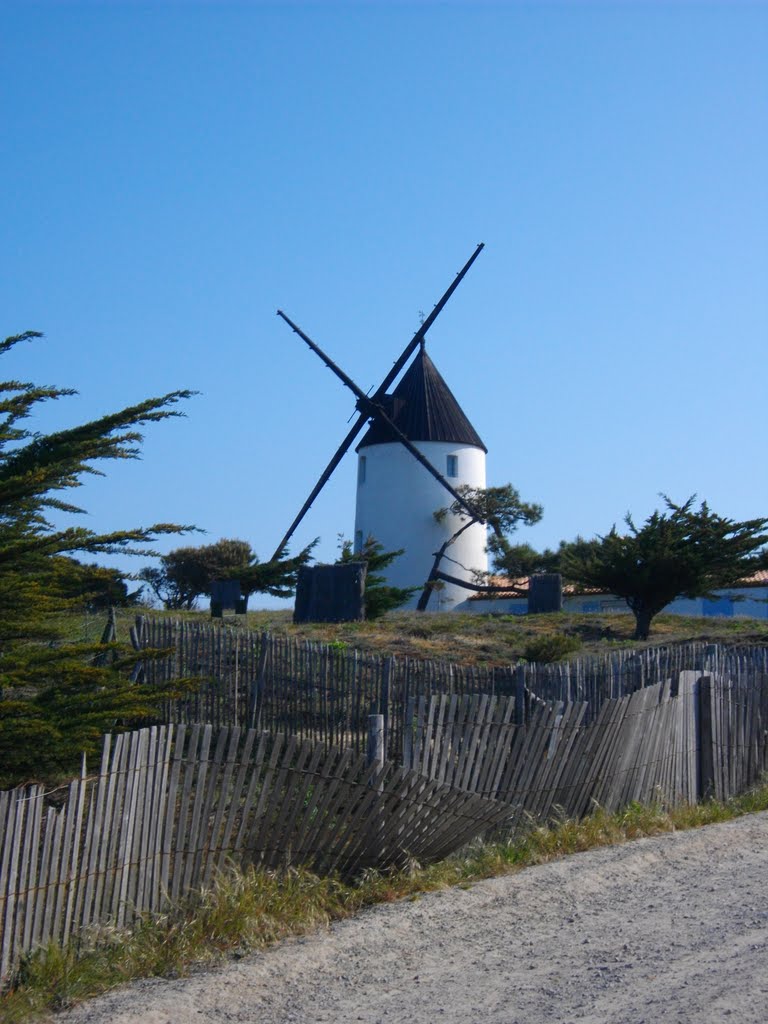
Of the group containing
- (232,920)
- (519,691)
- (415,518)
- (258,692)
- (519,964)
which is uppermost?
(415,518)

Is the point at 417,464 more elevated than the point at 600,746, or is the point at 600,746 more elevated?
the point at 417,464

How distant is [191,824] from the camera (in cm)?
752

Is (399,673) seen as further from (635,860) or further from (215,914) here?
(215,914)

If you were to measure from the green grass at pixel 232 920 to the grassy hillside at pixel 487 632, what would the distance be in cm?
902

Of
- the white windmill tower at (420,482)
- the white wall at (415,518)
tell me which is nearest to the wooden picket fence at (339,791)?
the white windmill tower at (420,482)

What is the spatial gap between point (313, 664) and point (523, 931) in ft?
22.9

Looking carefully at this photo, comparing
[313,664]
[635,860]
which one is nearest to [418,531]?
[313,664]

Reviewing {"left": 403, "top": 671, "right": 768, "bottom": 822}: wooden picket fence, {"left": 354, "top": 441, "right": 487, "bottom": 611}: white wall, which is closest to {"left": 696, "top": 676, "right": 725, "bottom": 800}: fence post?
{"left": 403, "top": 671, "right": 768, "bottom": 822}: wooden picket fence

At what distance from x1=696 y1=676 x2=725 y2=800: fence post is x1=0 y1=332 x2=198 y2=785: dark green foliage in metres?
6.63

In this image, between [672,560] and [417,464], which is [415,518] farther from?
[672,560]

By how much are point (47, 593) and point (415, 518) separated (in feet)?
122

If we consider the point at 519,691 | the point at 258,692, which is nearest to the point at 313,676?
the point at 258,692

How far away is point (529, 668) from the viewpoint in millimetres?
12633

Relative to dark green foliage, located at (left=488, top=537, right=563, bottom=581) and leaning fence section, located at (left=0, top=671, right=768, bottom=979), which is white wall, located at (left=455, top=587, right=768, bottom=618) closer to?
dark green foliage, located at (left=488, top=537, right=563, bottom=581)
